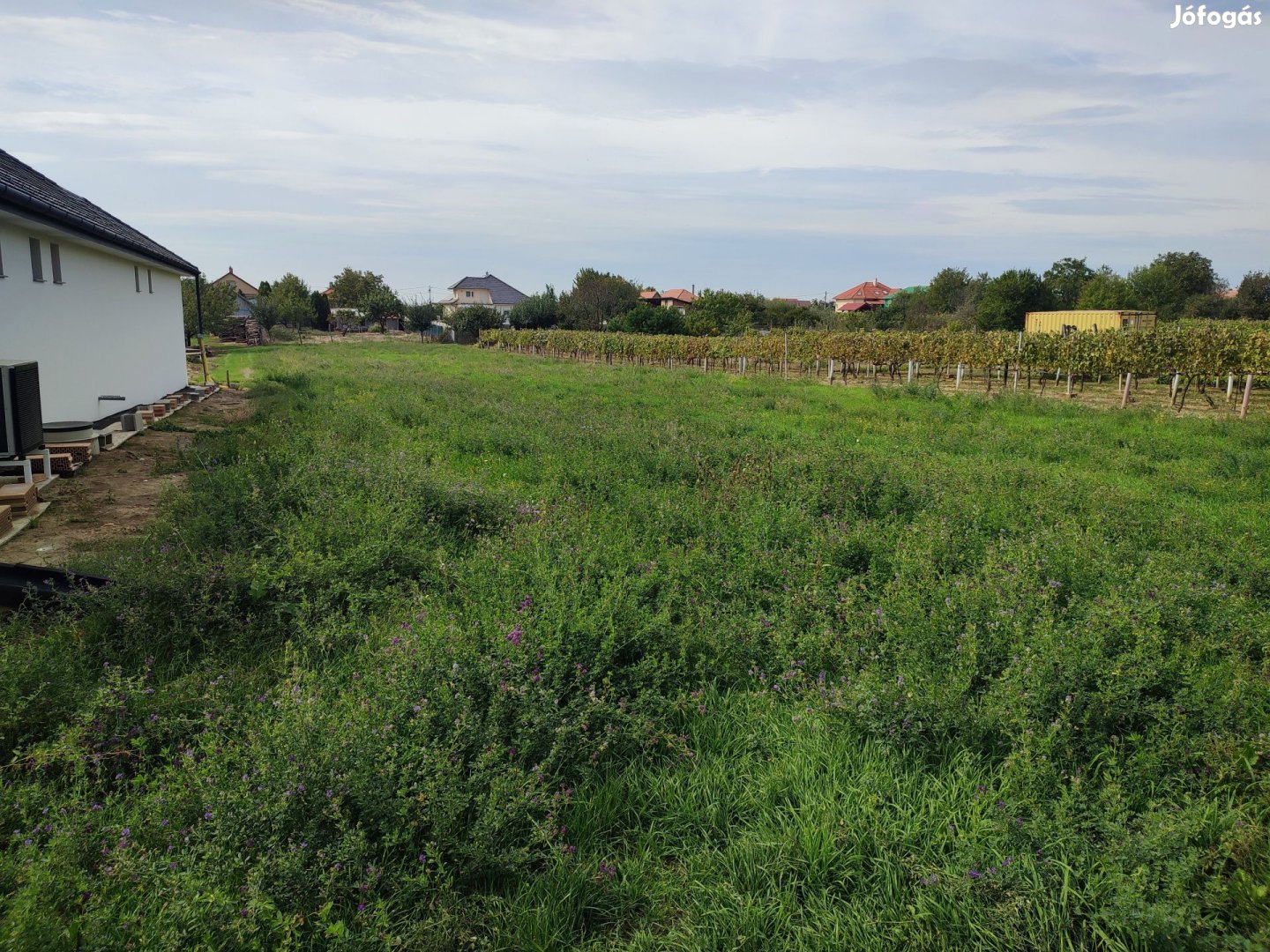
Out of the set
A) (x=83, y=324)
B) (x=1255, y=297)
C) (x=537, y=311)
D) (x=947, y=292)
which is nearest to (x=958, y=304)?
(x=947, y=292)

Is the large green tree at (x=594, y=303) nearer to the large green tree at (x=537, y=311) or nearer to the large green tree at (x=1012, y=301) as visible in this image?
the large green tree at (x=537, y=311)

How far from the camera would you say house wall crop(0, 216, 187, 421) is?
9.70 metres

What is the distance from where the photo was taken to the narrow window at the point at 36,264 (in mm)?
10211

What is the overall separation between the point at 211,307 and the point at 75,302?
151 feet

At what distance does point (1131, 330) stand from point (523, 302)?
179ft

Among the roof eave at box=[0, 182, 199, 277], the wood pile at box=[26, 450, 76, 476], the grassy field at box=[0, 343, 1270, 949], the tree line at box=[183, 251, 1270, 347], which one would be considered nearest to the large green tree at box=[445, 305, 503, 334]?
the tree line at box=[183, 251, 1270, 347]

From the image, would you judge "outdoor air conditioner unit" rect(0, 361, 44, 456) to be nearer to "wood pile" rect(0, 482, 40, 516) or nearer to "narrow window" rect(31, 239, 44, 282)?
"wood pile" rect(0, 482, 40, 516)

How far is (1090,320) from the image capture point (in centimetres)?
3875

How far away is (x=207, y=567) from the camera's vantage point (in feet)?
17.3

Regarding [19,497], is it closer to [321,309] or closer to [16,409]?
[16,409]

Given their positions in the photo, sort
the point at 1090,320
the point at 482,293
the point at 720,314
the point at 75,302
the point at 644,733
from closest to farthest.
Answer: the point at 644,733
the point at 75,302
the point at 1090,320
the point at 720,314
the point at 482,293

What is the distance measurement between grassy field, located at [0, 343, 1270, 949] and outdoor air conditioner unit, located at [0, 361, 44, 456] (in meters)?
2.55

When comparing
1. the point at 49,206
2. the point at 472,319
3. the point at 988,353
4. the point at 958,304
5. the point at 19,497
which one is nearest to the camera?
the point at 19,497

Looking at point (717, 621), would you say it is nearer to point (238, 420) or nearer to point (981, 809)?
point (981, 809)
